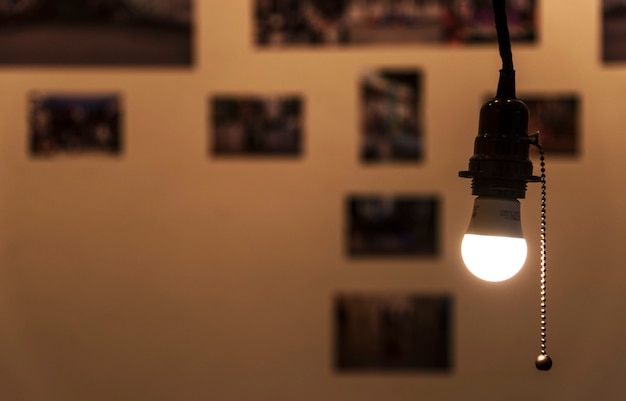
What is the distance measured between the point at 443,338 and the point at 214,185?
0.65 m

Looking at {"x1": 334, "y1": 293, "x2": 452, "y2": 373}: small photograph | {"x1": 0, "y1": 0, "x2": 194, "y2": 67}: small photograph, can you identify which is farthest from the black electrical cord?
{"x1": 0, "y1": 0, "x2": 194, "y2": 67}: small photograph

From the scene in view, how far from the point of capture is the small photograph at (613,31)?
69.1 inches

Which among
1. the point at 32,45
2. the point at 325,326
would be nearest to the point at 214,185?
the point at 325,326

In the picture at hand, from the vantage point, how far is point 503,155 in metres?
1.06

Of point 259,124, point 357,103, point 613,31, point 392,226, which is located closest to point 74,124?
point 259,124

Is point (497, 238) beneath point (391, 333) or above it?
above

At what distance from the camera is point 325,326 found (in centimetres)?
177

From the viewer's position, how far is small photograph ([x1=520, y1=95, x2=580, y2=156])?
68.9 inches

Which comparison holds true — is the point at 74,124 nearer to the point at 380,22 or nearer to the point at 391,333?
the point at 380,22

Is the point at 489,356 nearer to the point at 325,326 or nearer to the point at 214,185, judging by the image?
the point at 325,326

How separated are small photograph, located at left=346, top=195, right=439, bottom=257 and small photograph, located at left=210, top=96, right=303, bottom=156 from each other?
0.68ft

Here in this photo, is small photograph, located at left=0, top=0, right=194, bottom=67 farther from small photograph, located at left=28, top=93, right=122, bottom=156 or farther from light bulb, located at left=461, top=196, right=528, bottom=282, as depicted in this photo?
light bulb, located at left=461, top=196, right=528, bottom=282

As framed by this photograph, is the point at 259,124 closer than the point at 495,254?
No

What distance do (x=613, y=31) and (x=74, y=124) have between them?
4.24ft
